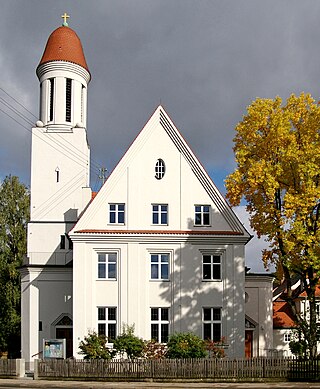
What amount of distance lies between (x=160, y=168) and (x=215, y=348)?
12.2m

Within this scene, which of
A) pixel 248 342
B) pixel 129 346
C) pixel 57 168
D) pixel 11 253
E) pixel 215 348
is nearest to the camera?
pixel 129 346

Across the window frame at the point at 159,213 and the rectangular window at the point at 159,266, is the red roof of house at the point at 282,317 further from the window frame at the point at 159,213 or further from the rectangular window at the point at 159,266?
the window frame at the point at 159,213

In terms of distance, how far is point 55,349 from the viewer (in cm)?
3238

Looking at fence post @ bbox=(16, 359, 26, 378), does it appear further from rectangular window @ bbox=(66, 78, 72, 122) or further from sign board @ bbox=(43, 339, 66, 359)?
rectangular window @ bbox=(66, 78, 72, 122)

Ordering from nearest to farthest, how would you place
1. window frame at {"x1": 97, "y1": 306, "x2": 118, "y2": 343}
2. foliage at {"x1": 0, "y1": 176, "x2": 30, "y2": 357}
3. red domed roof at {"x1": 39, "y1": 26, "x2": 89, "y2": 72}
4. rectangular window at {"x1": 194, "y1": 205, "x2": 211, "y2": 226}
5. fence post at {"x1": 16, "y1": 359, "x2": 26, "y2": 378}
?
fence post at {"x1": 16, "y1": 359, "x2": 26, "y2": 378}, window frame at {"x1": 97, "y1": 306, "x2": 118, "y2": 343}, rectangular window at {"x1": 194, "y1": 205, "x2": 211, "y2": 226}, red domed roof at {"x1": 39, "y1": 26, "x2": 89, "y2": 72}, foliage at {"x1": 0, "y1": 176, "x2": 30, "y2": 357}

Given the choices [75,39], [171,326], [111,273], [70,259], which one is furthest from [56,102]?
[171,326]

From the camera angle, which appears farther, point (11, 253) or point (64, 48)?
point (11, 253)

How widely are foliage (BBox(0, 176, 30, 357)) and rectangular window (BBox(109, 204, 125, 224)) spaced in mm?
16815

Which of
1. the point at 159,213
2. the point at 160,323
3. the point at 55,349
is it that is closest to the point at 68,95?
the point at 159,213

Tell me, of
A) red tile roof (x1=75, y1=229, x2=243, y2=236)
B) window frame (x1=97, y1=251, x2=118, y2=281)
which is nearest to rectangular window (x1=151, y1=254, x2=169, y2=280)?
red tile roof (x1=75, y1=229, x2=243, y2=236)

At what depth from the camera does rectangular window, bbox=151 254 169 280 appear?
3734 centimetres

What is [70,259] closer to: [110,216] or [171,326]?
[110,216]

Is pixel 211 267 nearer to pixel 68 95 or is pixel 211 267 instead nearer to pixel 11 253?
pixel 68 95

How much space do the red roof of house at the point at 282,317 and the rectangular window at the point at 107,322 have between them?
13745 mm
